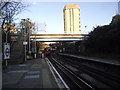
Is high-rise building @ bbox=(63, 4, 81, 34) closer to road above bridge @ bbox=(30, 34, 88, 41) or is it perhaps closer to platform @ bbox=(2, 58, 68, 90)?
road above bridge @ bbox=(30, 34, 88, 41)

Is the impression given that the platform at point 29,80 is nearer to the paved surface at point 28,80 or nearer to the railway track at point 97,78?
the paved surface at point 28,80

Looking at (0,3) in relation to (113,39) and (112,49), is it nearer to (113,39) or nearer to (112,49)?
(113,39)

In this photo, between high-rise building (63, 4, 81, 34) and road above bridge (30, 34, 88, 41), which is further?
high-rise building (63, 4, 81, 34)

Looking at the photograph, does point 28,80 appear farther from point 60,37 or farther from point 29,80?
point 60,37

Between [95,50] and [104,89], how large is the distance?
31.9 metres

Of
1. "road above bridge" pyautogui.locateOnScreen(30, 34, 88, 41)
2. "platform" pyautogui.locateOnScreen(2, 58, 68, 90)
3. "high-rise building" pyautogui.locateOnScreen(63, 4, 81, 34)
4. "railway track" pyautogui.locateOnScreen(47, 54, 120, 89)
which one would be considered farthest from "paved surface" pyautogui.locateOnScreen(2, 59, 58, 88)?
"high-rise building" pyautogui.locateOnScreen(63, 4, 81, 34)

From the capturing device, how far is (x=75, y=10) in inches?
5669

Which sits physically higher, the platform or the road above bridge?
the road above bridge

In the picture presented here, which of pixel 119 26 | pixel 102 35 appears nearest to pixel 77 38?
pixel 102 35

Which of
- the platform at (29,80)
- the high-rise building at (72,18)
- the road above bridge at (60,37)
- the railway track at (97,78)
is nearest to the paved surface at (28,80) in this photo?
the platform at (29,80)

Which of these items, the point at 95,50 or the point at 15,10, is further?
the point at 95,50

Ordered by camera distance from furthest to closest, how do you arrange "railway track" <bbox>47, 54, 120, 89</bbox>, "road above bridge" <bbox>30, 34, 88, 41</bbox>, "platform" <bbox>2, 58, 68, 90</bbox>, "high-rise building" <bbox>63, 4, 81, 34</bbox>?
"high-rise building" <bbox>63, 4, 81, 34</bbox> → "road above bridge" <bbox>30, 34, 88, 41</bbox> → "railway track" <bbox>47, 54, 120, 89</bbox> → "platform" <bbox>2, 58, 68, 90</bbox>

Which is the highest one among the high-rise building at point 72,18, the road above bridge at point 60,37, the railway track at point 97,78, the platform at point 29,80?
the high-rise building at point 72,18

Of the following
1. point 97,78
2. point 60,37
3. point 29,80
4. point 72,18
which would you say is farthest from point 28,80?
point 72,18
